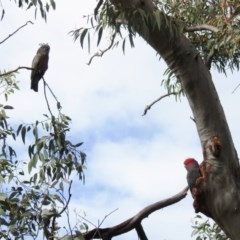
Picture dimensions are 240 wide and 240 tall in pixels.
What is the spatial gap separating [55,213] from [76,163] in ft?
1.34

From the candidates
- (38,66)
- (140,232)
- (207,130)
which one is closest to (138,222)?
(140,232)

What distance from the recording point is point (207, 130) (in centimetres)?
236

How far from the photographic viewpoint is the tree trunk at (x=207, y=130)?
2.29 m

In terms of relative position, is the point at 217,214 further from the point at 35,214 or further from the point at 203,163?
the point at 35,214

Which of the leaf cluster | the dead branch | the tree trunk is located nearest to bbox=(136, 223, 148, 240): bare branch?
the dead branch

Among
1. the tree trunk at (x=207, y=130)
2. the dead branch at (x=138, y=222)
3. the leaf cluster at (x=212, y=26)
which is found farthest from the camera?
the leaf cluster at (x=212, y=26)

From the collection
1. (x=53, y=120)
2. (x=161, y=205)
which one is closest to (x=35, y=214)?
(x=53, y=120)

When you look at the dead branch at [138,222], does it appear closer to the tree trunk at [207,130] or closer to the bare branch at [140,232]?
the bare branch at [140,232]

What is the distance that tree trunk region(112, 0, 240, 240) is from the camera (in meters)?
2.29

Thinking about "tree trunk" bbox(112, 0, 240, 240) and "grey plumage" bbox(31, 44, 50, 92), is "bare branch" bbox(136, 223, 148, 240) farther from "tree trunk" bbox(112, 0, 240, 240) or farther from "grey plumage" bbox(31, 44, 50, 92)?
"grey plumage" bbox(31, 44, 50, 92)

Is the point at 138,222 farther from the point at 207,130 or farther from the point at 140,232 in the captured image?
the point at 207,130

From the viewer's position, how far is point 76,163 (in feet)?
8.30

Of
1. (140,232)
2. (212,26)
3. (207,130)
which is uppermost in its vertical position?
(212,26)

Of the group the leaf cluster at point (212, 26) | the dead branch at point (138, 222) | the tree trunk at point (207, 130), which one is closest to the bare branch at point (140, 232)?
the dead branch at point (138, 222)
